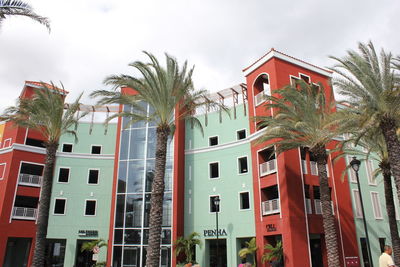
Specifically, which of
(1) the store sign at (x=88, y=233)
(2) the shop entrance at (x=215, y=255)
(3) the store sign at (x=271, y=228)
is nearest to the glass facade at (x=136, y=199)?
(2) the shop entrance at (x=215, y=255)

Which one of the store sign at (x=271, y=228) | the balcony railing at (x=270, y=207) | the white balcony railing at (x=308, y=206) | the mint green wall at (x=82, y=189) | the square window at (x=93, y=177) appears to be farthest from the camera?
the square window at (x=93, y=177)

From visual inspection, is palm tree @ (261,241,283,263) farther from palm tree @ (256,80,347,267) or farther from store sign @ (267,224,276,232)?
palm tree @ (256,80,347,267)

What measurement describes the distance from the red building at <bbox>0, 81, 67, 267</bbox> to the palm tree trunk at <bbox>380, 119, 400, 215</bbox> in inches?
1135

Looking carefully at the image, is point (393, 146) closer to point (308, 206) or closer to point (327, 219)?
point (327, 219)

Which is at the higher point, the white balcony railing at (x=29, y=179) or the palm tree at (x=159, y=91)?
the palm tree at (x=159, y=91)

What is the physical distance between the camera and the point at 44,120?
75.5 ft

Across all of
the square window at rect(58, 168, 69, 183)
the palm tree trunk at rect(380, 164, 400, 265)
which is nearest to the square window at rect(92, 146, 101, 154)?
the square window at rect(58, 168, 69, 183)

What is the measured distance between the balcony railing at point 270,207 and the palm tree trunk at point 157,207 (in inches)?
386

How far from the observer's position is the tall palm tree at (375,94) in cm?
1725

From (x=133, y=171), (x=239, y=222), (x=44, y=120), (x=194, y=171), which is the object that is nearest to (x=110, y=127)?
(x=133, y=171)

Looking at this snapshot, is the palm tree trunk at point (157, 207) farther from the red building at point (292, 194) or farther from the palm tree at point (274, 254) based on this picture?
the palm tree at point (274, 254)

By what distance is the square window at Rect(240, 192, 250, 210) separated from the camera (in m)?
28.8

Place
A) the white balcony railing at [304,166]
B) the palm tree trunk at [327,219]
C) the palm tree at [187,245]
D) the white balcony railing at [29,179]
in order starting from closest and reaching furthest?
the palm tree trunk at [327,219] < the white balcony railing at [304,166] < the palm tree at [187,245] < the white balcony railing at [29,179]

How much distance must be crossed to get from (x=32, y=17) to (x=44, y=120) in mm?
12256
